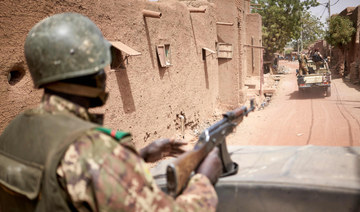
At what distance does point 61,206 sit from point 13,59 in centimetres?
315

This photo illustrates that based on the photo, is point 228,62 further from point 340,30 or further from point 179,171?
point 179,171

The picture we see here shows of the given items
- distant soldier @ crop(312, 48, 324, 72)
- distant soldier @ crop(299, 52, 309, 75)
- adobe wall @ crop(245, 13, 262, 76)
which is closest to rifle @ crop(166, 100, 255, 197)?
distant soldier @ crop(299, 52, 309, 75)

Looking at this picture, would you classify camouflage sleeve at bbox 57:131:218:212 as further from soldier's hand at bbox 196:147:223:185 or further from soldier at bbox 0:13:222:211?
soldier's hand at bbox 196:147:223:185

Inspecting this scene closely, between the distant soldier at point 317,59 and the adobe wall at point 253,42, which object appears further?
the adobe wall at point 253,42

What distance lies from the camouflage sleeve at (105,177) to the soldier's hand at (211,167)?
0.48m

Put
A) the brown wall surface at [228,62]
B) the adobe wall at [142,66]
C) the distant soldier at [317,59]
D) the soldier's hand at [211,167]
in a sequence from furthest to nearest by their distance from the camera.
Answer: the distant soldier at [317,59] < the brown wall surface at [228,62] < the adobe wall at [142,66] < the soldier's hand at [211,167]

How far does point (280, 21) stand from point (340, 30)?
764 cm

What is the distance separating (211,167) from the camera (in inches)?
62.4

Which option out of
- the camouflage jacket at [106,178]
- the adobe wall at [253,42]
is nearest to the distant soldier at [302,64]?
the adobe wall at [253,42]

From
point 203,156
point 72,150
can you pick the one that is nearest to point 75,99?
point 72,150

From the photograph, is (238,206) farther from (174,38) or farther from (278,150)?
(174,38)

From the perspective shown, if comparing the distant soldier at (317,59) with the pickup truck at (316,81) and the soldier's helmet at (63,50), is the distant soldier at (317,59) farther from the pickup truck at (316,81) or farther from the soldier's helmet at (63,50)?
the soldier's helmet at (63,50)

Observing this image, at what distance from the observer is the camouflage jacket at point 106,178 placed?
3.27 feet

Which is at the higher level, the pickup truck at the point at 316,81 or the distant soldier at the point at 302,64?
the distant soldier at the point at 302,64
